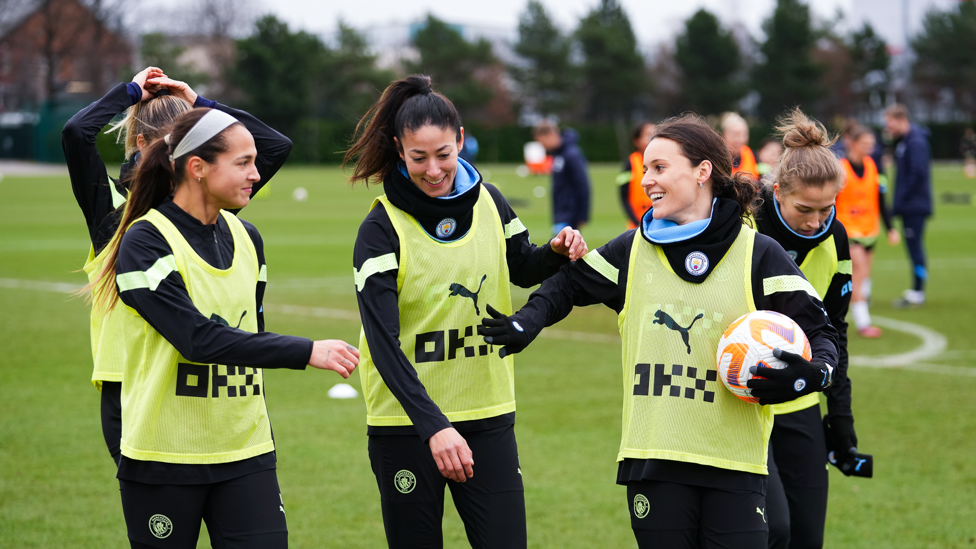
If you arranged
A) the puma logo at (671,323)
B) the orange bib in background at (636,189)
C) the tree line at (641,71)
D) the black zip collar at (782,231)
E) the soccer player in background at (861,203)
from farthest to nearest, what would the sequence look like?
the tree line at (641,71) < the soccer player in background at (861,203) < the orange bib in background at (636,189) < the black zip collar at (782,231) < the puma logo at (671,323)

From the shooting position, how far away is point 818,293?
407 cm

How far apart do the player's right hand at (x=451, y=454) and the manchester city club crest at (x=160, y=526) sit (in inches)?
36.0

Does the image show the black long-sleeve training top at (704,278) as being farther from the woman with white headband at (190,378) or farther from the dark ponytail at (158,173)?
the dark ponytail at (158,173)

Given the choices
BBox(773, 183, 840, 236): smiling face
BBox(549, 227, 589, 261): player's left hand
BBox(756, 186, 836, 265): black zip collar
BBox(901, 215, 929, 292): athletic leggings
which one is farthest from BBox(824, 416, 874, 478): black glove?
BBox(901, 215, 929, 292): athletic leggings

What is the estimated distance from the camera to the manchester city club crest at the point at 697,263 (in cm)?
322

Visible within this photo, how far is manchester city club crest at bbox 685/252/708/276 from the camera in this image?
10.6 ft

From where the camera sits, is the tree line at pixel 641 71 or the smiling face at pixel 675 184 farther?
the tree line at pixel 641 71

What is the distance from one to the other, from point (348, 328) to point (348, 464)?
470 cm

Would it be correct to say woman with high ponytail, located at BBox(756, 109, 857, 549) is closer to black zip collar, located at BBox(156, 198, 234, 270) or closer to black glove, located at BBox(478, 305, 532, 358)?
black glove, located at BBox(478, 305, 532, 358)

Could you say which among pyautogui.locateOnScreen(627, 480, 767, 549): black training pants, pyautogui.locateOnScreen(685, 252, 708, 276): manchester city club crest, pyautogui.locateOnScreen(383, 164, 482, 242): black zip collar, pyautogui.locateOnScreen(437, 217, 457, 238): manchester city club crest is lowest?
pyautogui.locateOnScreen(627, 480, 767, 549): black training pants

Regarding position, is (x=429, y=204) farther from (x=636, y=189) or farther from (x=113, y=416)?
(x=636, y=189)

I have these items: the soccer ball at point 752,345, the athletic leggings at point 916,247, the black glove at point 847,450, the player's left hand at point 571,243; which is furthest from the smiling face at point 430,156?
the athletic leggings at point 916,247

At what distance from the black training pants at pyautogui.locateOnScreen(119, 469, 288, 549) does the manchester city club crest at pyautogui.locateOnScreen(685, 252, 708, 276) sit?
1.62m

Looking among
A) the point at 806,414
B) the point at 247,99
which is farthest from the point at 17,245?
the point at 247,99
